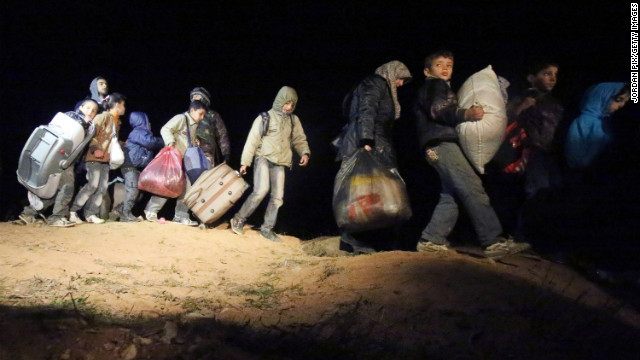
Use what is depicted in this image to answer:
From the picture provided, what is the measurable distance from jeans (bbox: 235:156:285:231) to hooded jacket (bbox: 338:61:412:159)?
1.76 m

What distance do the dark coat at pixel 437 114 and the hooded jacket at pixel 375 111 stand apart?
1.66ft

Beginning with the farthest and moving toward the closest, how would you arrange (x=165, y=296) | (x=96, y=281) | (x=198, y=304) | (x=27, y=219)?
(x=27, y=219), (x=96, y=281), (x=165, y=296), (x=198, y=304)

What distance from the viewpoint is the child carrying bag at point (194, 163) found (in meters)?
6.69

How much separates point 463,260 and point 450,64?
1.97 meters

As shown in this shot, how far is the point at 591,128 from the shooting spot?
4.29m

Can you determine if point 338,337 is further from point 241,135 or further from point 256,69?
point 256,69

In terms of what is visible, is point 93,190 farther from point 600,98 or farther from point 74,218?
point 600,98

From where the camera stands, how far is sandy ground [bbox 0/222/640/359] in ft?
7.64

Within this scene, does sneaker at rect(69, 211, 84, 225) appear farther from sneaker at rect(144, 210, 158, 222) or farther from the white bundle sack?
the white bundle sack

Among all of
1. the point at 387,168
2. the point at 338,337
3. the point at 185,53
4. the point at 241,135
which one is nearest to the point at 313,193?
the point at 241,135

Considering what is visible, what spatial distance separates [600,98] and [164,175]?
17.4ft

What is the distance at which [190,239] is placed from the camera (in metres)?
5.71

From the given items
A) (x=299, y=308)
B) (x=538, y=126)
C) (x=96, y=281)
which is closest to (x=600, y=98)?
(x=538, y=126)

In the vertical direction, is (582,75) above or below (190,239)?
above
